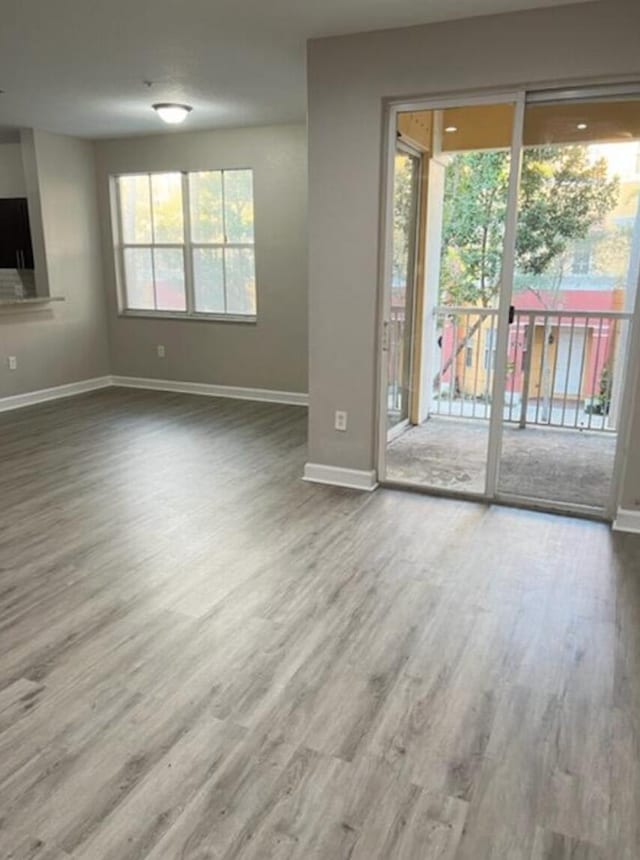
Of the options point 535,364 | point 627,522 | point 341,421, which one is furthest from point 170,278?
point 627,522

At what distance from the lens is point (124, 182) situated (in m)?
6.62

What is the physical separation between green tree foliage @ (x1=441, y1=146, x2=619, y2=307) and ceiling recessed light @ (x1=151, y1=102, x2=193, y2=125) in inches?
90.3

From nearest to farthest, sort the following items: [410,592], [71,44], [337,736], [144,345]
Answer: [337,736], [410,592], [71,44], [144,345]

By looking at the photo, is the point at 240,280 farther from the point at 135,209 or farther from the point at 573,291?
the point at 573,291

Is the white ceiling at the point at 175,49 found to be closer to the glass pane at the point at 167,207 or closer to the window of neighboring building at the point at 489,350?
the glass pane at the point at 167,207

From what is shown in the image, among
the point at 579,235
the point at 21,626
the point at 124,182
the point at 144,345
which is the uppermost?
the point at 124,182

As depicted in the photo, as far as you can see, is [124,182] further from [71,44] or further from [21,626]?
[21,626]

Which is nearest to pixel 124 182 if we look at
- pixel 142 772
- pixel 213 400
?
pixel 213 400

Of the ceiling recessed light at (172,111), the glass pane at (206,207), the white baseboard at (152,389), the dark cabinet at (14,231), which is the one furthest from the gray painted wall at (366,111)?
the dark cabinet at (14,231)

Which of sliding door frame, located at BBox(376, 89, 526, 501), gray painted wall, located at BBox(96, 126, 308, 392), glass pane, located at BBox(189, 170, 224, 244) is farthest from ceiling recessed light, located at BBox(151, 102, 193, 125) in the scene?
sliding door frame, located at BBox(376, 89, 526, 501)

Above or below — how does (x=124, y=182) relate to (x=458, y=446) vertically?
above

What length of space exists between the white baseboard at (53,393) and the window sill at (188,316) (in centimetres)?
78

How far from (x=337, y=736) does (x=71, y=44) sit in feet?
12.4

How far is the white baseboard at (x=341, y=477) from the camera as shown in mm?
3943
